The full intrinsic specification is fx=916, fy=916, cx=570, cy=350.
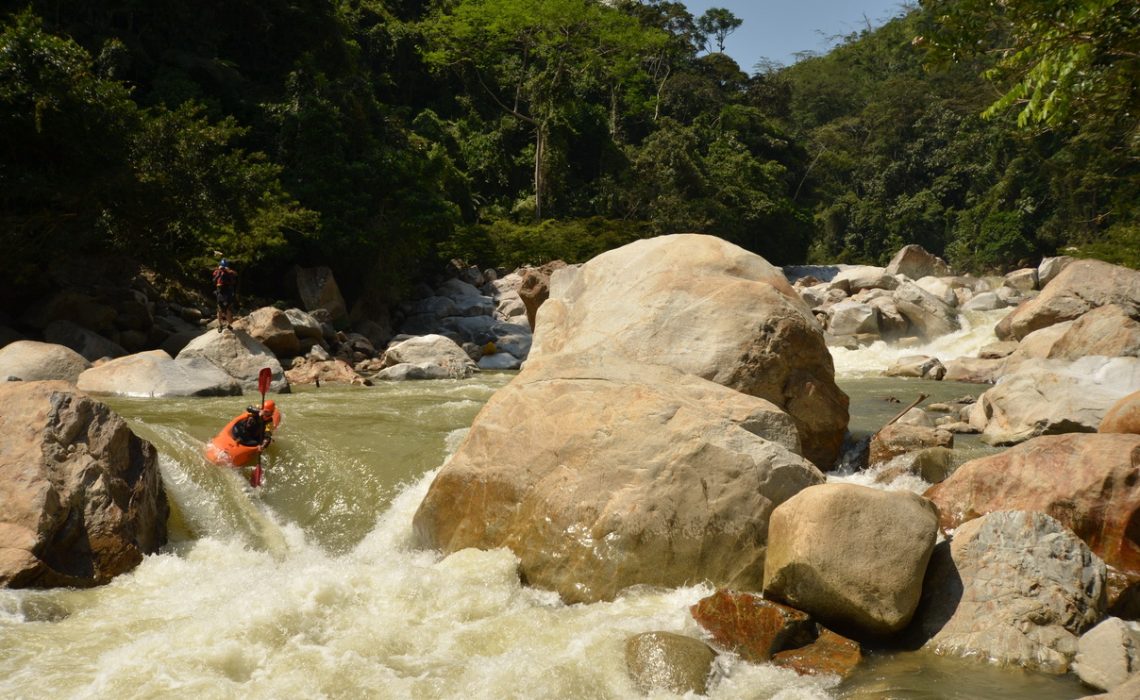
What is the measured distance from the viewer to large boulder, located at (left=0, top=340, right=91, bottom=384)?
1149cm

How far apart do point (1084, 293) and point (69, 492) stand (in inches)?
703

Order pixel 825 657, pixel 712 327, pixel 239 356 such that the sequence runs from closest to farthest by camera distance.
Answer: pixel 825 657 < pixel 712 327 < pixel 239 356

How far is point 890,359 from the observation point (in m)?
21.8

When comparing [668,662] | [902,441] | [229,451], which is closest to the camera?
[668,662]

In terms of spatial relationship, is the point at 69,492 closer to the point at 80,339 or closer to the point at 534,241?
the point at 80,339

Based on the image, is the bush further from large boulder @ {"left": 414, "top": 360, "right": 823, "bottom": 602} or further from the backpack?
large boulder @ {"left": 414, "top": 360, "right": 823, "bottom": 602}

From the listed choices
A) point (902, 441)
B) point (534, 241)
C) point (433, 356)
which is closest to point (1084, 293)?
point (902, 441)

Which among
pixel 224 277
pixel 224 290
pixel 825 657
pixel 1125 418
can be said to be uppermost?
pixel 224 277

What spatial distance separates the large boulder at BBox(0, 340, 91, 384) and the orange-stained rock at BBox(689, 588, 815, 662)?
9639 mm

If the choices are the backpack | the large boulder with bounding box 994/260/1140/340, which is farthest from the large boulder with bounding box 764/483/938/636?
the large boulder with bounding box 994/260/1140/340

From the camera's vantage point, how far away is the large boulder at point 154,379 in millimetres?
11945

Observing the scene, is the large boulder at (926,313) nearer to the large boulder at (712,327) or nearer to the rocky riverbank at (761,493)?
the rocky riverbank at (761,493)

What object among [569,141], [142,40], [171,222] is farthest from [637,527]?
[569,141]

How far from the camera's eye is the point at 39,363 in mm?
11930
